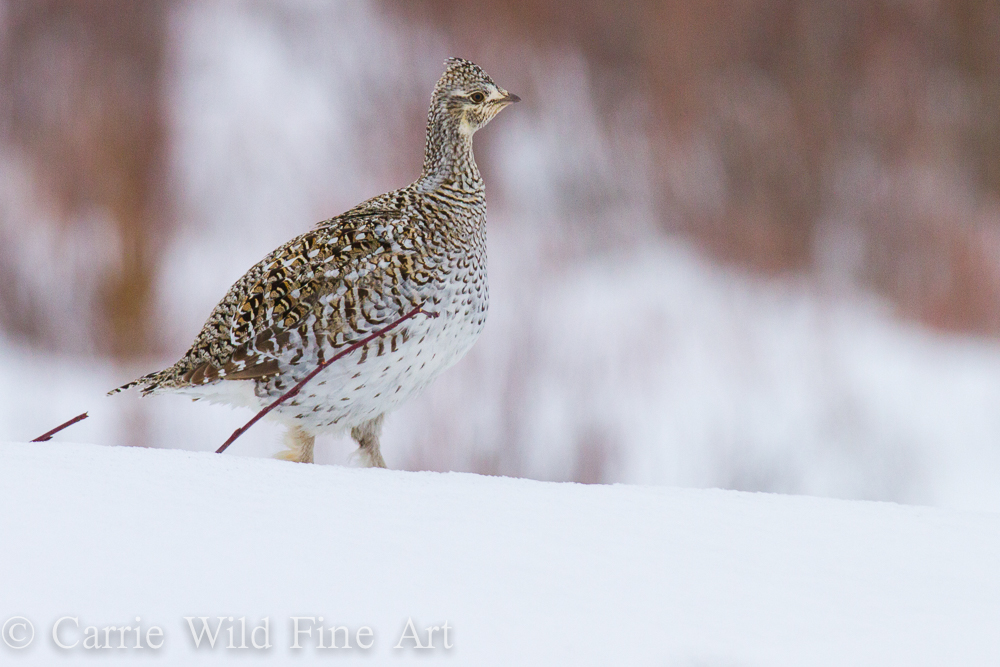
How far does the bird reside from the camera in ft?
6.50

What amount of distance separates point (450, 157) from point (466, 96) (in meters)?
0.15

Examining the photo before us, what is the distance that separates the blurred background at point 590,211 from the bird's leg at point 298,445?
168 cm

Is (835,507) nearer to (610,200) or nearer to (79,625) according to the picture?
(79,625)

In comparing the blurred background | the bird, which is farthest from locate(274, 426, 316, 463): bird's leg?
the blurred background

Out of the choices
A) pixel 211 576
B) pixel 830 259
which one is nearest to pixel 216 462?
pixel 211 576

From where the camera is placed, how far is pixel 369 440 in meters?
2.26

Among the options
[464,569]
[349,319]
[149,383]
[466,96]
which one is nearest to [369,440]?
[349,319]

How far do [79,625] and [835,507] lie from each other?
1145 millimetres

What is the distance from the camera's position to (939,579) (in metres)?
1.21

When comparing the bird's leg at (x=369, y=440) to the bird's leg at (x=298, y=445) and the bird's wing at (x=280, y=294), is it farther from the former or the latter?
the bird's wing at (x=280, y=294)

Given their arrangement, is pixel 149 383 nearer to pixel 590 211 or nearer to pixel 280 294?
pixel 280 294

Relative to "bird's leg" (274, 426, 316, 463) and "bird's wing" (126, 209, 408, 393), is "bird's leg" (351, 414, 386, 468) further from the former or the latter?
"bird's wing" (126, 209, 408, 393)

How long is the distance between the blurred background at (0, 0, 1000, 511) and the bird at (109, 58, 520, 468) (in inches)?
69.1

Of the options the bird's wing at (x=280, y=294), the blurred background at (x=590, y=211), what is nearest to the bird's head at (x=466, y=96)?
the bird's wing at (x=280, y=294)
